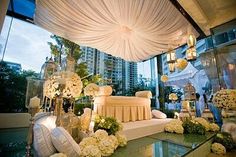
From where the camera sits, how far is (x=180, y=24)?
2975 millimetres

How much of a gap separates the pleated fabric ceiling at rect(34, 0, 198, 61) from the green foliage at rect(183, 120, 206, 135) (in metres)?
1.95

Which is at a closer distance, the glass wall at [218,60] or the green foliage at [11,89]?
the glass wall at [218,60]

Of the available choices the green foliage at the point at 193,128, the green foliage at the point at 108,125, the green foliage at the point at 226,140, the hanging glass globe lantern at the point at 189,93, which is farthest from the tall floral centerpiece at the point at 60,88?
the hanging glass globe lantern at the point at 189,93

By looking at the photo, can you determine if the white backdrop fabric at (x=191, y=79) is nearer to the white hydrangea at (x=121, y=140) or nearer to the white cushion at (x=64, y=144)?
the white hydrangea at (x=121, y=140)

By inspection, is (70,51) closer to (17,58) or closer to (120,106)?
(17,58)

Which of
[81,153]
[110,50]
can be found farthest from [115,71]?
[81,153]

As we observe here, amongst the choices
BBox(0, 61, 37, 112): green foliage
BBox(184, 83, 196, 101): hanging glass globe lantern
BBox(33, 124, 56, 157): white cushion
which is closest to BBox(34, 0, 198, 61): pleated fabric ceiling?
BBox(184, 83, 196, 101): hanging glass globe lantern

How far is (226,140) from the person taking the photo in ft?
7.80

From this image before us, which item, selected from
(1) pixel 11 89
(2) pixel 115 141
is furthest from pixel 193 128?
(1) pixel 11 89

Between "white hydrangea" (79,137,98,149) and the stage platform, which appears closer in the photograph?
"white hydrangea" (79,137,98,149)

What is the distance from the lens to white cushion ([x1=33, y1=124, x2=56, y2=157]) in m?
1.31

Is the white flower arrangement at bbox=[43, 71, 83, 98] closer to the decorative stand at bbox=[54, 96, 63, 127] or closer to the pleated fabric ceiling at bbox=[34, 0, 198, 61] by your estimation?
the decorative stand at bbox=[54, 96, 63, 127]

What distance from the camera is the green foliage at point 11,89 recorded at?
4.30 m

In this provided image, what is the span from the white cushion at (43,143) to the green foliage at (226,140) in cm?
265
